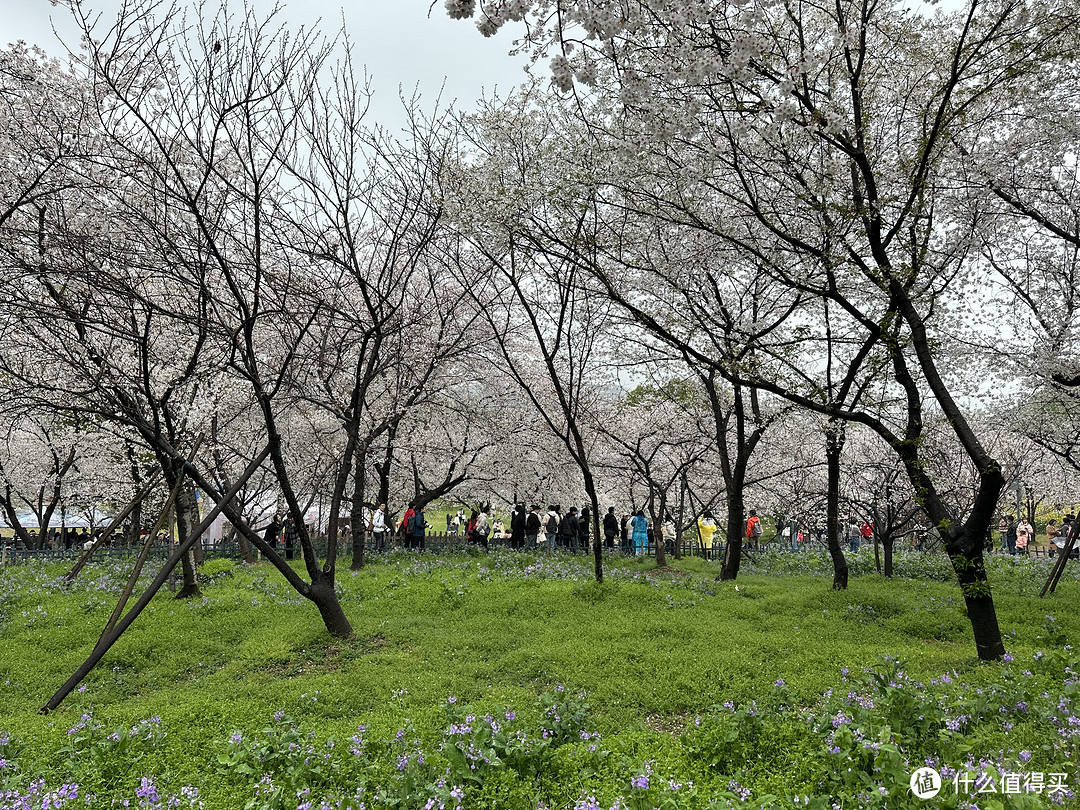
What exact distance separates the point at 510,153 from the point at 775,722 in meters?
8.54

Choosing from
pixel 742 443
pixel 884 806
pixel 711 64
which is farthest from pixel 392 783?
pixel 742 443

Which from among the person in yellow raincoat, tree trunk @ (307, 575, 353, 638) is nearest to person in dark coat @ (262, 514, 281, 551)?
tree trunk @ (307, 575, 353, 638)

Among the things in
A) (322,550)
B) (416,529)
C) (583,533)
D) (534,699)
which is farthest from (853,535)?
(534,699)

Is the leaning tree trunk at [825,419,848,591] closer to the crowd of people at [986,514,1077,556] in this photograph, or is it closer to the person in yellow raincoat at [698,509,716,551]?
the crowd of people at [986,514,1077,556]

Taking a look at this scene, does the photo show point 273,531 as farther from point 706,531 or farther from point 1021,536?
point 1021,536

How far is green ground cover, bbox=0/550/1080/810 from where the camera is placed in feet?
12.8

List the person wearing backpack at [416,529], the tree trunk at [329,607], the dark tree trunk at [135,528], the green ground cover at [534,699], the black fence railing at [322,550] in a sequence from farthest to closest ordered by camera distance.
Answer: the dark tree trunk at [135,528] → the person wearing backpack at [416,529] → the black fence railing at [322,550] → the tree trunk at [329,607] → the green ground cover at [534,699]

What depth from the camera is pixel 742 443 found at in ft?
43.2

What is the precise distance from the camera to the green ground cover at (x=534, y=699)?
391 cm

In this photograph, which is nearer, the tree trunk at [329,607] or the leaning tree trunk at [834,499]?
the tree trunk at [329,607]

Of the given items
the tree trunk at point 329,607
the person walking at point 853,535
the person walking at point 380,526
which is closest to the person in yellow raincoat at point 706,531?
the person walking at point 853,535

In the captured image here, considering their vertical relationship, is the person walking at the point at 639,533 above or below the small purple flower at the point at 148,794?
above

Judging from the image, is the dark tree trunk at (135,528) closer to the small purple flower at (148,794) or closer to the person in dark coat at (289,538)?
the person in dark coat at (289,538)

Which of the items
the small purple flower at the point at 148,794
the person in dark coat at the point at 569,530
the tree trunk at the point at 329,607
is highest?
the person in dark coat at the point at 569,530
